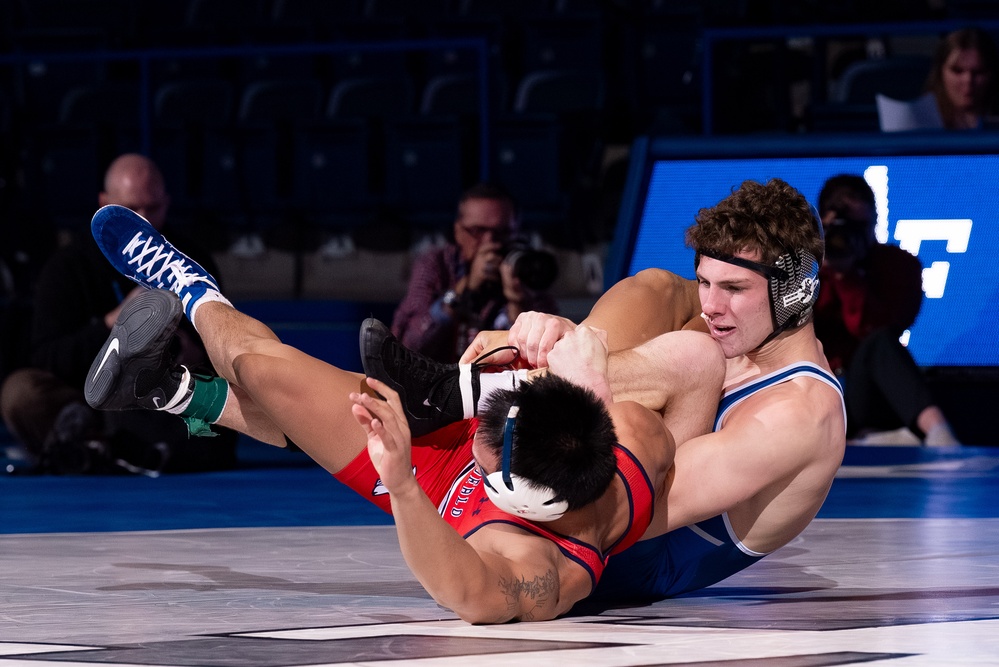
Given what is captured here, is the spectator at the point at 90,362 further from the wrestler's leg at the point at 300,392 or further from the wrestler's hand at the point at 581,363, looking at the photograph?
the wrestler's hand at the point at 581,363

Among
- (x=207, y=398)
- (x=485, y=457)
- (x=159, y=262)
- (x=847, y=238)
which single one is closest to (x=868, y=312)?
(x=847, y=238)

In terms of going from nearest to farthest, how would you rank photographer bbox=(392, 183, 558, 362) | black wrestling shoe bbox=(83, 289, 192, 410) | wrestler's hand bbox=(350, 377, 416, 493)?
wrestler's hand bbox=(350, 377, 416, 493), black wrestling shoe bbox=(83, 289, 192, 410), photographer bbox=(392, 183, 558, 362)

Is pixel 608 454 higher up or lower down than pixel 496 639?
higher up

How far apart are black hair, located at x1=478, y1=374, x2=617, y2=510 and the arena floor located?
29cm

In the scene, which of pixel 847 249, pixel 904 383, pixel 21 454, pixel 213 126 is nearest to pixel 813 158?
pixel 847 249

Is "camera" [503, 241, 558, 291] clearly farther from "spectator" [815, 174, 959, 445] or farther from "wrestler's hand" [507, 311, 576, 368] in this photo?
"wrestler's hand" [507, 311, 576, 368]

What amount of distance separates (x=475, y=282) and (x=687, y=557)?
11.9ft

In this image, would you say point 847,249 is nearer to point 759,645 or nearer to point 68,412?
point 68,412

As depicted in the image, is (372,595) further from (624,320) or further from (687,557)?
(624,320)

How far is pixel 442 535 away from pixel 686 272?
4713 mm

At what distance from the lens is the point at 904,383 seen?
7355mm

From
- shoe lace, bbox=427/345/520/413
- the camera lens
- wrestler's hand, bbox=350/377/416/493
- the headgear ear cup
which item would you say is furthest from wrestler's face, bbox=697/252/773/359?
the camera lens

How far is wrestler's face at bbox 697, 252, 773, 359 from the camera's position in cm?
377

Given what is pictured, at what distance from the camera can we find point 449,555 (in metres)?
3.15
